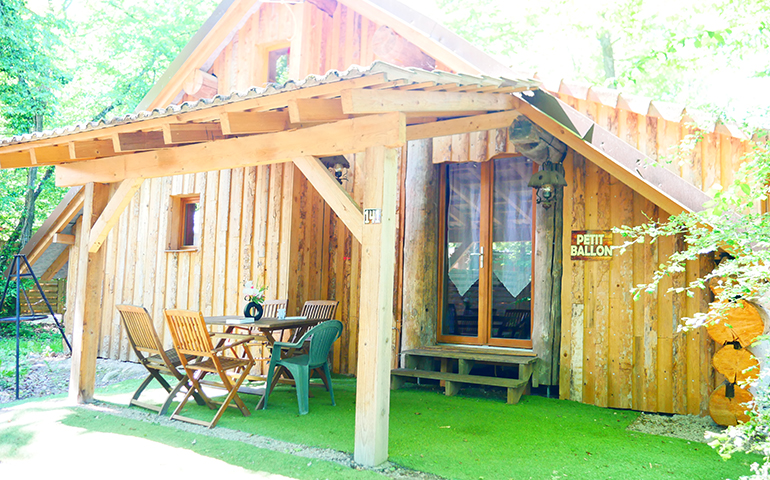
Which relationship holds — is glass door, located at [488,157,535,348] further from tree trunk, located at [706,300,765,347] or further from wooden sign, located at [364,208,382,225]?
wooden sign, located at [364,208,382,225]

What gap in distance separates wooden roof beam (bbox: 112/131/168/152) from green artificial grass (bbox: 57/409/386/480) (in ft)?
8.20

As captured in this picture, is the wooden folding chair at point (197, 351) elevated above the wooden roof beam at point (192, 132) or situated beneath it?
situated beneath

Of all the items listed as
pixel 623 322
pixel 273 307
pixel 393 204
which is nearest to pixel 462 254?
pixel 623 322

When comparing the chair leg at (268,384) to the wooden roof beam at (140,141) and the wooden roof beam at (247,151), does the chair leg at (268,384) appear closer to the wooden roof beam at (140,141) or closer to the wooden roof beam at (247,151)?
the wooden roof beam at (247,151)

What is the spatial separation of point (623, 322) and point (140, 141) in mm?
5085

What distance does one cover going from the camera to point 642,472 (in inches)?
144

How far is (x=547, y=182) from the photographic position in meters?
5.49

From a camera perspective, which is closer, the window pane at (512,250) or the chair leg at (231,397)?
the chair leg at (231,397)

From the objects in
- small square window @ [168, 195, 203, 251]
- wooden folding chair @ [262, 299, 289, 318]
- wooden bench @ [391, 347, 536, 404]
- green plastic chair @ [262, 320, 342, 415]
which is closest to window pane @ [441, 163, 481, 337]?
wooden bench @ [391, 347, 536, 404]

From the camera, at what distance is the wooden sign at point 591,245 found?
5473 mm

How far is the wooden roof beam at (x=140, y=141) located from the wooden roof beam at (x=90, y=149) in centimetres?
40

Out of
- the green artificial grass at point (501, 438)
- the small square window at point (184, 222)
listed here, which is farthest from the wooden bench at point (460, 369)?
the small square window at point (184, 222)

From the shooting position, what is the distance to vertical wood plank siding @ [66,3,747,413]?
5.08m

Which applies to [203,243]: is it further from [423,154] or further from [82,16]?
[82,16]
